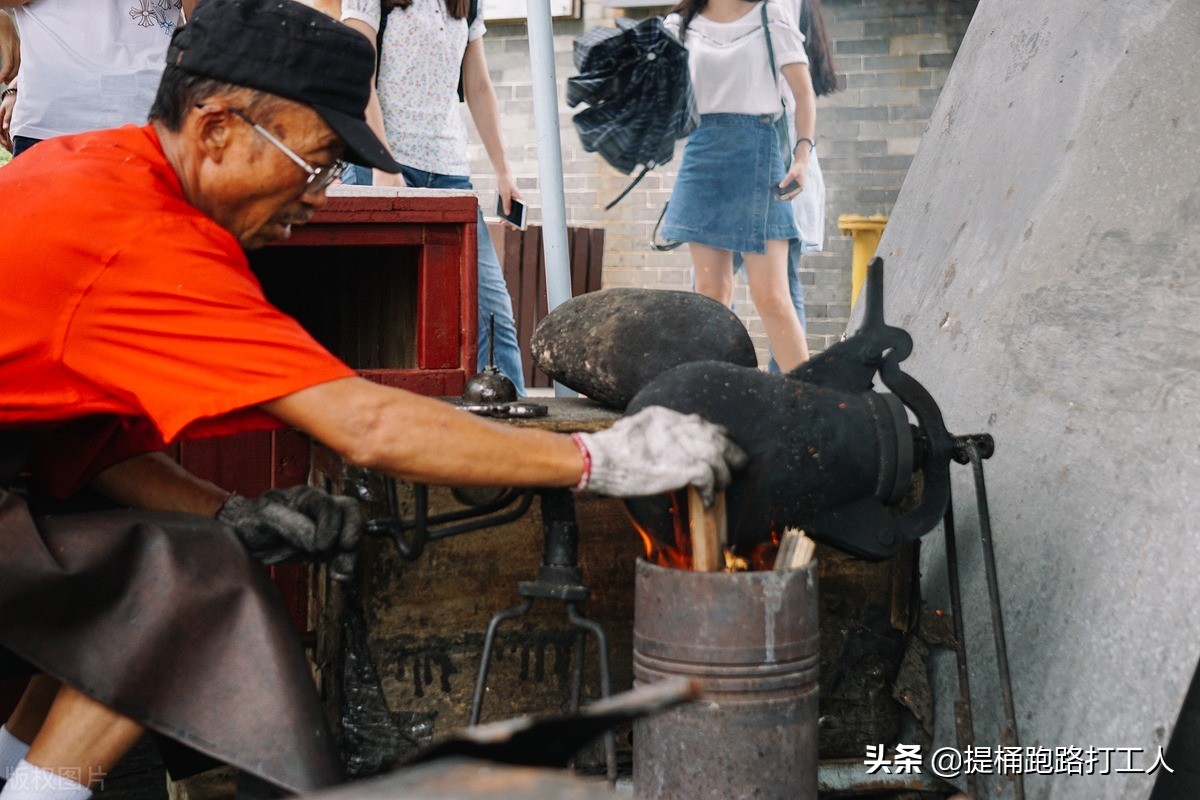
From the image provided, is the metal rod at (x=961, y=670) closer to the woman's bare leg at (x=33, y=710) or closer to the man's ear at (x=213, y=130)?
the man's ear at (x=213, y=130)

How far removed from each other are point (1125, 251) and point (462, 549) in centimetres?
178

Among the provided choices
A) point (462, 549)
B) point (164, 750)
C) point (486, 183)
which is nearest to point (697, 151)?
point (462, 549)

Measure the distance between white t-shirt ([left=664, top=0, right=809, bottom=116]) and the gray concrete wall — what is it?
5.62 feet

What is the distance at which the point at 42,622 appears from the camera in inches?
88.9

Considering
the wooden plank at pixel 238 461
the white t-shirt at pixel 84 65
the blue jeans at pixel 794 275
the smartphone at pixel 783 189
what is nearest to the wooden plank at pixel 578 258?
the blue jeans at pixel 794 275

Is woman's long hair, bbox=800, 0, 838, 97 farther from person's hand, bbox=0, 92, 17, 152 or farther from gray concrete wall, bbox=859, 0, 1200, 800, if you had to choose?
person's hand, bbox=0, 92, 17, 152

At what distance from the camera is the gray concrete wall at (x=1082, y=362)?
2590 mm

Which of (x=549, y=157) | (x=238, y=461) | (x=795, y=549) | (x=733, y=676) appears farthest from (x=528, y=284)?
(x=733, y=676)

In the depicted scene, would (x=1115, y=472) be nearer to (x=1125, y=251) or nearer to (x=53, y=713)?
(x=1125, y=251)

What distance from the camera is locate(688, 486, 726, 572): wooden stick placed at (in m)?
2.44

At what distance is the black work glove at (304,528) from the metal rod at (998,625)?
4.45ft

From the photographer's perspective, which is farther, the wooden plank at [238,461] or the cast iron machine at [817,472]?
the wooden plank at [238,461]

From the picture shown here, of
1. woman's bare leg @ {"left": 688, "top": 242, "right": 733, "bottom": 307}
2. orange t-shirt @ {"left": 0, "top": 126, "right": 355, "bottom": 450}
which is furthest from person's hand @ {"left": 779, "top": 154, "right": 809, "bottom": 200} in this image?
orange t-shirt @ {"left": 0, "top": 126, "right": 355, "bottom": 450}

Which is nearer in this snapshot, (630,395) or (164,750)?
(164,750)
